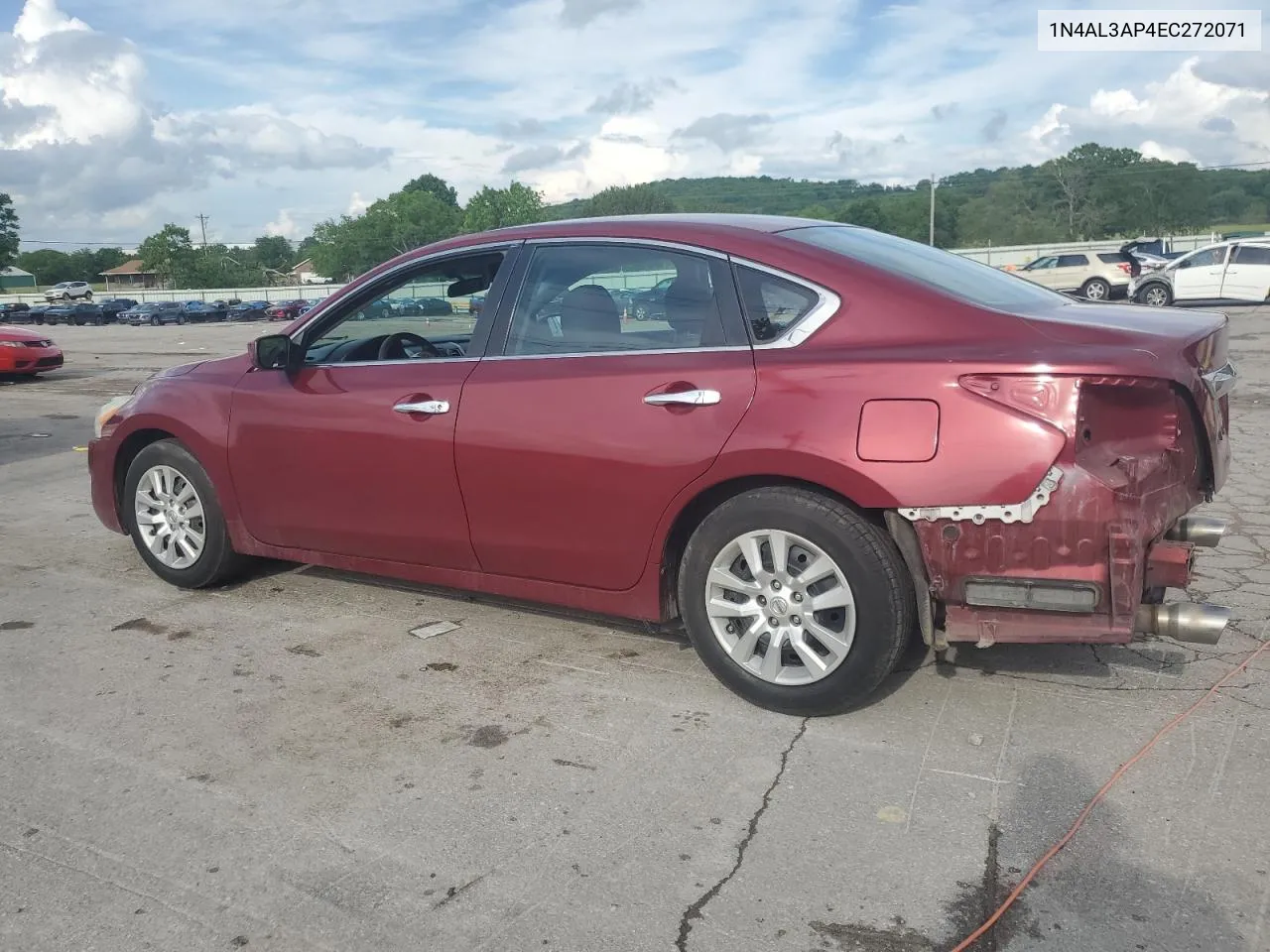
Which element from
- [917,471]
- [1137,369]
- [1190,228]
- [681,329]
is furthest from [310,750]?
[1190,228]

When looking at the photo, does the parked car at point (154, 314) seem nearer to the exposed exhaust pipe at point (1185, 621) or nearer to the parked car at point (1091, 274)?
the parked car at point (1091, 274)

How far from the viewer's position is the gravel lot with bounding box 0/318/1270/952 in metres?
2.64

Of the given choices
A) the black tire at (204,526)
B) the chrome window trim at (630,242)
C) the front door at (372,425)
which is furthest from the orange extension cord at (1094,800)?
the black tire at (204,526)

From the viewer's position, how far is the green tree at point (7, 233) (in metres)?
95.3

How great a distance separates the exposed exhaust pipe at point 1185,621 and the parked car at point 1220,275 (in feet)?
80.9

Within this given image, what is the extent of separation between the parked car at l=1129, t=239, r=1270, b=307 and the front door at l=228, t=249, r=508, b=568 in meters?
24.7

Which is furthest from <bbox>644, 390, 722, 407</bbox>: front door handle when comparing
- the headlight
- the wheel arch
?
the headlight

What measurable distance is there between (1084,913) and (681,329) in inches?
87.2

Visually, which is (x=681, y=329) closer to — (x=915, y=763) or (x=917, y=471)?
(x=917, y=471)

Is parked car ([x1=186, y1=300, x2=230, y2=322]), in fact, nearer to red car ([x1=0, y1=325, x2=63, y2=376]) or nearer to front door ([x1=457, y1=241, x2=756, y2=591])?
red car ([x1=0, y1=325, x2=63, y2=376])

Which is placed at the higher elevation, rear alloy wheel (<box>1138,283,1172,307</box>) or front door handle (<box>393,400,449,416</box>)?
rear alloy wheel (<box>1138,283,1172,307</box>)

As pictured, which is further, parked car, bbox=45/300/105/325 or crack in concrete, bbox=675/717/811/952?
parked car, bbox=45/300/105/325

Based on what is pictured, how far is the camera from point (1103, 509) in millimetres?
3172

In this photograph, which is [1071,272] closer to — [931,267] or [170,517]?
[931,267]
